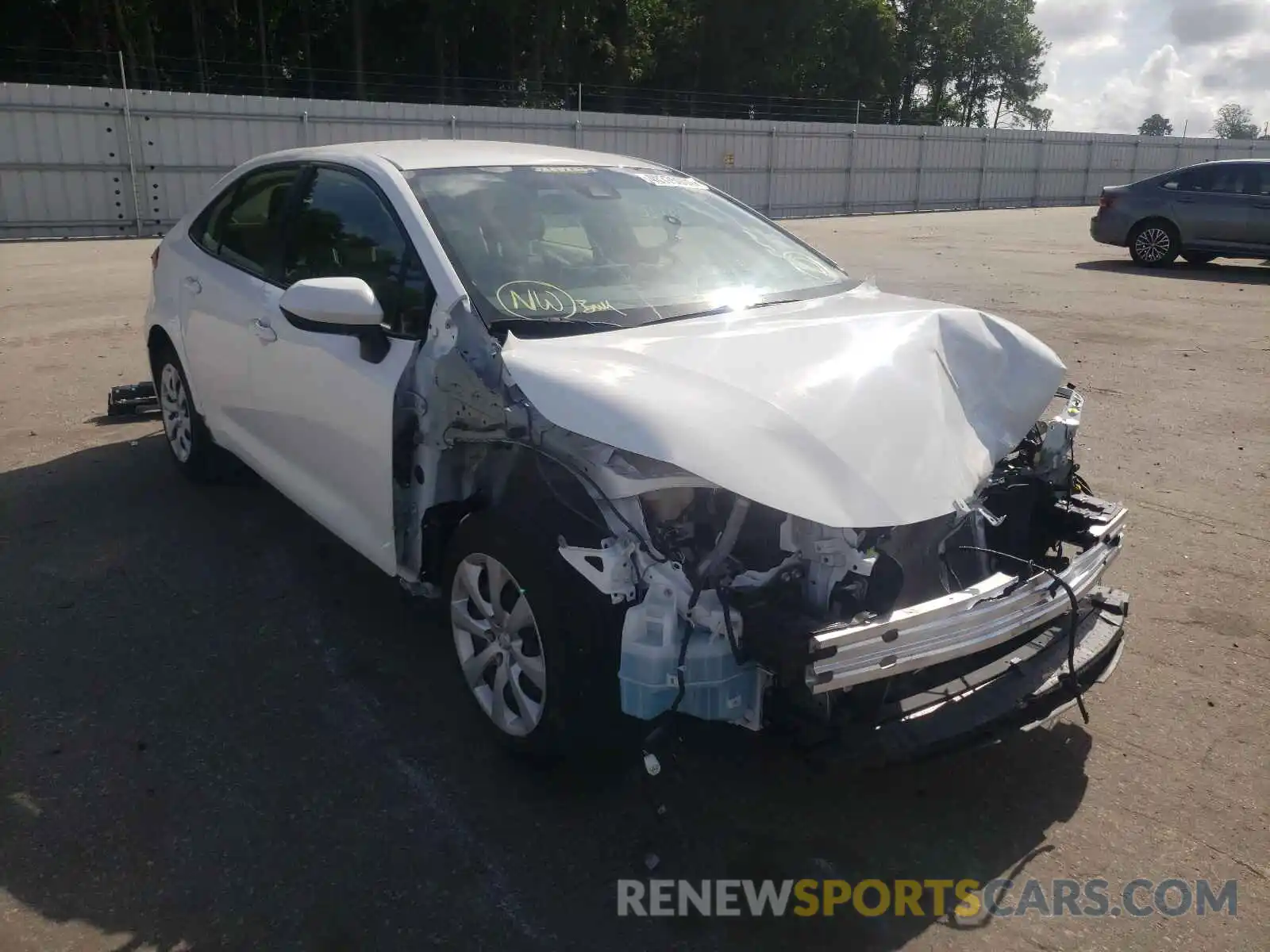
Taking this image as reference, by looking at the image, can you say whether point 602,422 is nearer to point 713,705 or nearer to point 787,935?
point 713,705

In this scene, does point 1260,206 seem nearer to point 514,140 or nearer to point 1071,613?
point 1071,613

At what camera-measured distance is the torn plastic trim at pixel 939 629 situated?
8.36 feet

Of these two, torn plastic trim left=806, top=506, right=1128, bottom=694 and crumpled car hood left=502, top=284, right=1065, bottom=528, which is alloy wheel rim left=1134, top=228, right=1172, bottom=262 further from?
torn plastic trim left=806, top=506, right=1128, bottom=694

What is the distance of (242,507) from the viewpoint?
537 centimetres

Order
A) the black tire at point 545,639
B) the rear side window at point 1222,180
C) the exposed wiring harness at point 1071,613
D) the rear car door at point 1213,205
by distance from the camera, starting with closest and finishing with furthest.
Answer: the black tire at point 545,639, the exposed wiring harness at point 1071,613, the rear side window at point 1222,180, the rear car door at point 1213,205

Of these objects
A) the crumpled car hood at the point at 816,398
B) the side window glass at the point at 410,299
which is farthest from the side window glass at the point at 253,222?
the crumpled car hood at the point at 816,398

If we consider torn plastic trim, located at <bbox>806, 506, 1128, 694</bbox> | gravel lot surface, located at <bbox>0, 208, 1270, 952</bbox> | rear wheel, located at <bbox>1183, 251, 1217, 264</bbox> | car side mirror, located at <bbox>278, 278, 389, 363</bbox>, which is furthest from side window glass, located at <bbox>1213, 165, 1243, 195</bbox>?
car side mirror, located at <bbox>278, 278, 389, 363</bbox>

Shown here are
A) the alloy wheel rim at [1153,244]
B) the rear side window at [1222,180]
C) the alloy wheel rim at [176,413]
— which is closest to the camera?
the alloy wheel rim at [176,413]

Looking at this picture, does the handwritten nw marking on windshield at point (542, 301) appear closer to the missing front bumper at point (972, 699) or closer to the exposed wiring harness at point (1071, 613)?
the exposed wiring harness at point (1071, 613)

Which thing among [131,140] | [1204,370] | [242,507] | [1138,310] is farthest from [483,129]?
[242,507]

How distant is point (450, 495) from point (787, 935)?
165cm

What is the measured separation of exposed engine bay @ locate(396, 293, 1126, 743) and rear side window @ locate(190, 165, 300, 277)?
5.42 ft

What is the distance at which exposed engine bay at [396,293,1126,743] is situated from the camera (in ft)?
8.71

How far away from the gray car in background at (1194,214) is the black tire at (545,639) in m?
15.0
